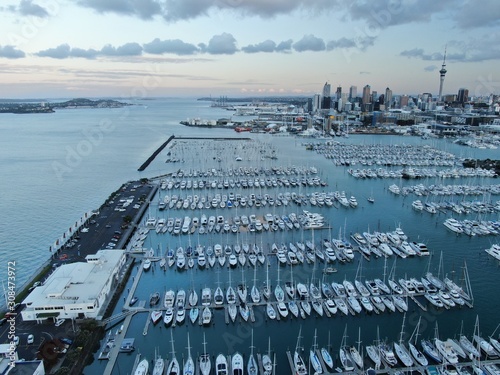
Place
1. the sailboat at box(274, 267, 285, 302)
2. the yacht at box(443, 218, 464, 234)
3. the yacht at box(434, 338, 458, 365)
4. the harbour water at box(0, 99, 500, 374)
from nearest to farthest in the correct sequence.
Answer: the yacht at box(434, 338, 458, 365)
the harbour water at box(0, 99, 500, 374)
the sailboat at box(274, 267, 285, 302)
the yacht at box(443, 218, 464, 234)

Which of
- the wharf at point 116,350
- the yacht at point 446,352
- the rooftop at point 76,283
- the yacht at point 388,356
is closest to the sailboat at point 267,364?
the yacht at point 388,356

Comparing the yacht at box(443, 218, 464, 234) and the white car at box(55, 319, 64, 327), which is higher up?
the yacht at box(443, 218, 464, 234)

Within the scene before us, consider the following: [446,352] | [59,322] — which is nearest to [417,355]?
[446,352]

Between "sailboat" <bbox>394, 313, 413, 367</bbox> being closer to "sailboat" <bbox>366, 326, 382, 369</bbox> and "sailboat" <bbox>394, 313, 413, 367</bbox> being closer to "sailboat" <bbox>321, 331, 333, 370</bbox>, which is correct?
"sailboat" <bbox>366, 326, 382, 369</bbox>

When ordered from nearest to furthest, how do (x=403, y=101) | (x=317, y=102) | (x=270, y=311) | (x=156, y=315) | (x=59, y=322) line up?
(x=59, y=322) → (x=156, y=315) → (x=270, y=311) → (x=317, y=102) → (x=403, y=101)

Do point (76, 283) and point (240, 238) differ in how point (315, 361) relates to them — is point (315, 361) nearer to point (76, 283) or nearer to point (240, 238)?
point (76, 283)

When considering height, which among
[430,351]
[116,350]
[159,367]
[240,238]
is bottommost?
[116,350]

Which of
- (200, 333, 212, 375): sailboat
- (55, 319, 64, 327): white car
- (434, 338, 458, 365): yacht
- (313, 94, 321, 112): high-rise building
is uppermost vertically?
(313, 94, 321, 112): high-rise building

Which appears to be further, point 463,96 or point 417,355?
point 463,96

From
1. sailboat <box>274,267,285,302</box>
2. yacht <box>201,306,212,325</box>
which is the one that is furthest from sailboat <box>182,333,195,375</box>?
sailboat <box>274,267,285,302</box>
